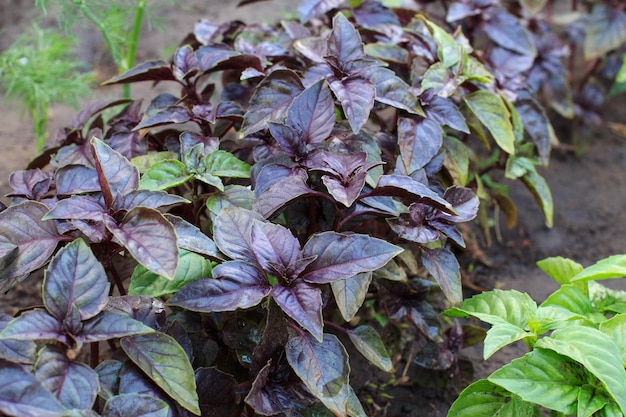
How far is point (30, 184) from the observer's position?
1406 millimetres

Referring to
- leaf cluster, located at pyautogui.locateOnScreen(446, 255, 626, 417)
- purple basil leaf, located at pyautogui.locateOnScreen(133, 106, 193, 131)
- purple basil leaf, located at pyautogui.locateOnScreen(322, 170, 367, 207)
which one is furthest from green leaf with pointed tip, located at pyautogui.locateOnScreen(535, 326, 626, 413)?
purple basil leaf, located at pyautogui.locateOnScreen(133, 106, 193, 131)

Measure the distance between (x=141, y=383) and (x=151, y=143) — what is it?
766 millimetres

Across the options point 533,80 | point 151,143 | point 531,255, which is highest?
point 151,143

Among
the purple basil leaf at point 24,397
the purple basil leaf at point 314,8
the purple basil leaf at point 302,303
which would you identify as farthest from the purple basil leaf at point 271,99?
the purple basil leaf at point 24,397

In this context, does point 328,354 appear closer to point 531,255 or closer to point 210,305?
point 210,305

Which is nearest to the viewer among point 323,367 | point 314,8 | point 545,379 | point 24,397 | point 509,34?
point 24,397

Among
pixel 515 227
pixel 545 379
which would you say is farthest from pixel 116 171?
pixel 515 227

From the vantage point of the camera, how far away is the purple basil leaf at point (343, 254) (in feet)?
3.72

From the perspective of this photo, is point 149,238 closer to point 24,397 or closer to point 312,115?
point 24,397

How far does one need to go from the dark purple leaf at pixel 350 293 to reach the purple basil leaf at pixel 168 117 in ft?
1.77

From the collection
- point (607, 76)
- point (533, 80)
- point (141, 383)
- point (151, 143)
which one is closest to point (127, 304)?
point (141, 383)

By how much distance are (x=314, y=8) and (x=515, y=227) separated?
116 centimetres

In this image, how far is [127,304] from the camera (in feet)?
3.76

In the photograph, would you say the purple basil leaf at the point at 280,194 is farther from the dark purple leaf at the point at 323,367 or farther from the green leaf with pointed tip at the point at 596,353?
the green leaf with pointed tip at the point at 596,353
